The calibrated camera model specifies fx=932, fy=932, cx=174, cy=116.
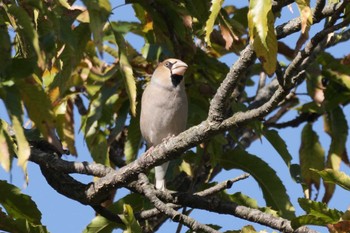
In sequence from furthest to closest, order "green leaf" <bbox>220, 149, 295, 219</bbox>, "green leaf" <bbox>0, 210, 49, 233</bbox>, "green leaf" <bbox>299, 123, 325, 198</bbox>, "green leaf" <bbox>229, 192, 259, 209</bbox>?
"green leaf" <bbox>299, 123, 325, 198</bbox>
"green leaf" <bbox>220, 149, 295, 219</bbox>
"green leaf" <bbox>229, 192, 259, 209</bbox>
"green leaf" <bbox>0, 210, 49, 233</bbox>

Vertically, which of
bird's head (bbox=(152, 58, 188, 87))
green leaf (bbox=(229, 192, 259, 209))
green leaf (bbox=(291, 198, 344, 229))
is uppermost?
bird's head (bbox=(152, 58, 188, 87))

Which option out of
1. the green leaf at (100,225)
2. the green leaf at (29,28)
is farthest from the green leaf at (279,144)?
the green leaf at (29,28)

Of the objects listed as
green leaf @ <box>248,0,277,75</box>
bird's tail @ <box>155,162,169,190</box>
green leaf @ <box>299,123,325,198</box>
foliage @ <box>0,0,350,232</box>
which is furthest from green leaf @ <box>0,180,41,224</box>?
green leaf @ <box>299,123,325,198</box>

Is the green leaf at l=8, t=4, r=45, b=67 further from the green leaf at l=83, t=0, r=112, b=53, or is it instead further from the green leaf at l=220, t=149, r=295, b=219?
the green leaf at l=220, t=149, r=295, b=219

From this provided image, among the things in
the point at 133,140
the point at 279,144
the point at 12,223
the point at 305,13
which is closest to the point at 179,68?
the point at 133,140

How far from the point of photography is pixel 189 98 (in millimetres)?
6164

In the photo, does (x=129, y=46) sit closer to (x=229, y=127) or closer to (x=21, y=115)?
(x=229, y=127)

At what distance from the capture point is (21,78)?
3.00 m

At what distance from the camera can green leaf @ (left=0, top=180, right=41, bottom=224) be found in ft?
13.6

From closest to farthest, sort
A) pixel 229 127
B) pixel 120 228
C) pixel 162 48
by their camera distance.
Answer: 1. pixel 229 127
2. pixel 120 228
3. pixel 162 48

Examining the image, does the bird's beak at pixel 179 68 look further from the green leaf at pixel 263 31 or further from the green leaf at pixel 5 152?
the green leaf at pixel 5 152

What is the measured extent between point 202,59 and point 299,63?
274cm

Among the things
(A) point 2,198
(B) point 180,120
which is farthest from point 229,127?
(B) point 180,120

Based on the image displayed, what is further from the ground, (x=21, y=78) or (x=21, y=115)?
(x=21, y=78)
